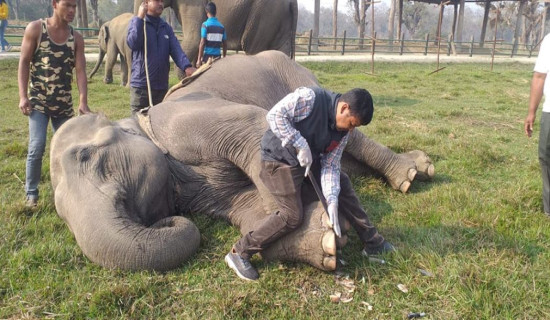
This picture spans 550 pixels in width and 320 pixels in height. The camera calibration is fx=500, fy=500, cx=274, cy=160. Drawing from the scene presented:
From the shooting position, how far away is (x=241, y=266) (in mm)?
3008

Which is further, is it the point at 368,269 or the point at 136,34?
the point at 136,34

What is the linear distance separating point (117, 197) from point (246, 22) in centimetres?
633

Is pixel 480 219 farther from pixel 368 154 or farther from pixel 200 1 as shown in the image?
pixel 200 1

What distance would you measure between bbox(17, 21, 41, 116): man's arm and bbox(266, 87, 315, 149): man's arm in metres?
2.24

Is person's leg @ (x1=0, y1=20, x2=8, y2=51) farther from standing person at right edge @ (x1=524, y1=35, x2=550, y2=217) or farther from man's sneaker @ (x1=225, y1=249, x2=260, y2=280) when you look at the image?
standing person at right edge @ (x1=524, y1=35, x2=550, y2=217)

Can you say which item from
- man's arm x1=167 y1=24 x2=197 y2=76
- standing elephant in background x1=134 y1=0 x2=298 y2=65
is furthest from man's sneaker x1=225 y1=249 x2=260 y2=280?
standing elephant in background x1=134 y1=0 x2=298 y2=65

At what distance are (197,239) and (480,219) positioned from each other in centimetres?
207

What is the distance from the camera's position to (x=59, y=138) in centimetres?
351

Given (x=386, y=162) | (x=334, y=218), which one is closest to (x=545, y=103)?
(x=386, y=162)

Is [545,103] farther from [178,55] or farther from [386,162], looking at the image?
[178,55]

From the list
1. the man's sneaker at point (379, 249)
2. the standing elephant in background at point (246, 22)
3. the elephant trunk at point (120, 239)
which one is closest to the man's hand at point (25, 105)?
the elephant trunk at point (120, 239)

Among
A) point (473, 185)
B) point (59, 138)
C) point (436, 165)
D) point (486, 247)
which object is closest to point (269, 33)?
point (436, 165)

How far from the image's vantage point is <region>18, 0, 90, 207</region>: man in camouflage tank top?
12.9ft

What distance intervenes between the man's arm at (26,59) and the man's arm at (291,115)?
7.34 ft
